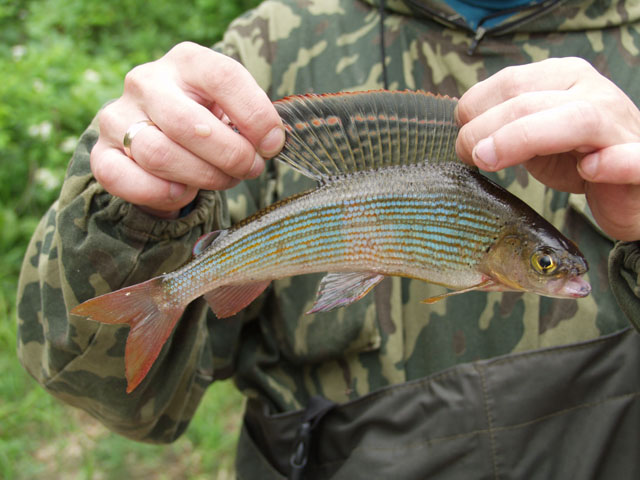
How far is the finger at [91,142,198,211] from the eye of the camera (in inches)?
54.9

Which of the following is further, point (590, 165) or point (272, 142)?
point (272, 142)

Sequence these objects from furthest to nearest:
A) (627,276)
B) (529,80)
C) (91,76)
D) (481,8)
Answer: (91,76), (481,8), (627,276), (529,80)

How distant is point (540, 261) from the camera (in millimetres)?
1271

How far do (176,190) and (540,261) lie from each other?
86 centimetres

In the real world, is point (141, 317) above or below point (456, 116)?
below

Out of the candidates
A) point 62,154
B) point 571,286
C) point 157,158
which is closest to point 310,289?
point 157,158

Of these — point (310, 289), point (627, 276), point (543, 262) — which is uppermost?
point (543, 262)

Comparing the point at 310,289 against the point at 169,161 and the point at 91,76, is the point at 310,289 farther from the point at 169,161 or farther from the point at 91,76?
the point at 91,76

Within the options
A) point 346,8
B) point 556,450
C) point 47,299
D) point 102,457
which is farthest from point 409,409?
point 102,457

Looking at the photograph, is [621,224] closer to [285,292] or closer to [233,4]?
[285,292]

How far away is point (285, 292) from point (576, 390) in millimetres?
1007

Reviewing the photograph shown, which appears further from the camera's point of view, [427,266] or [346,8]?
[346,8]

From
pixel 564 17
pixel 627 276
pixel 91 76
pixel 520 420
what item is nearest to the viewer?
pixel 627 276

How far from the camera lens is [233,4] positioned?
620 centimetres
